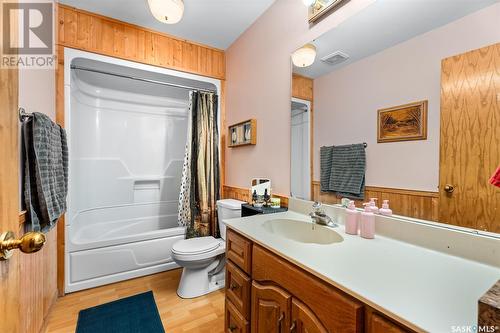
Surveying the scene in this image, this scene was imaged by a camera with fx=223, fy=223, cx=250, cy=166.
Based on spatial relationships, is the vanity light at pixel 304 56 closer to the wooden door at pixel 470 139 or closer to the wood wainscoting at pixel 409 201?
the wooden door at pixel 470 139

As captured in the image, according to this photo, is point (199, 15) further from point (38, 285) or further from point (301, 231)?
point (38, 285)

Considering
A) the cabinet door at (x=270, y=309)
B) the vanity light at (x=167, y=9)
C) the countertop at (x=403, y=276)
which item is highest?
the vanity light at (x=167, y=9)

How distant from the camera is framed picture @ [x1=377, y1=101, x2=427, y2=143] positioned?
1.00 metres

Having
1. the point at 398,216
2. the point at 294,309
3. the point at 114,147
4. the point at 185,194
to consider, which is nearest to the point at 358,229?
the point at 398,216

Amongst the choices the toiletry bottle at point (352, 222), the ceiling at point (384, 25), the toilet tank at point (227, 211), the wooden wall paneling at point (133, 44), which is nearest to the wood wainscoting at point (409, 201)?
the toiletry bottle at point (352, 222)

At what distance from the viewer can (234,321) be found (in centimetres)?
126

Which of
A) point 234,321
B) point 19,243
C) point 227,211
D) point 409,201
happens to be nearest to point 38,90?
point 19,243

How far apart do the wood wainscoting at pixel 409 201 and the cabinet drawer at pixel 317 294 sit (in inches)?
24.1

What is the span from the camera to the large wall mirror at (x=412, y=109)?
0.84 meters

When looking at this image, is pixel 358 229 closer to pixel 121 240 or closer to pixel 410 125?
pixel 410 125

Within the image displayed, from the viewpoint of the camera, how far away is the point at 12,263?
1.86ft

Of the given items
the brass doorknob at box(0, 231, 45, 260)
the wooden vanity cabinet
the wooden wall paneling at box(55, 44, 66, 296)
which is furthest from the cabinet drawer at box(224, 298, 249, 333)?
the wooden wall paneling at box(55, 44, 66, 296)

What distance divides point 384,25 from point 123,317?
8.13ft

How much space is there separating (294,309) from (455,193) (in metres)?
0.80
